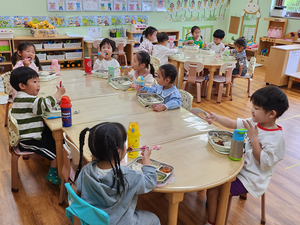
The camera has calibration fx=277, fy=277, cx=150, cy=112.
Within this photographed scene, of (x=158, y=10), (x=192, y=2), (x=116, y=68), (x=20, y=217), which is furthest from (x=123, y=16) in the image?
(x=20, y=217)

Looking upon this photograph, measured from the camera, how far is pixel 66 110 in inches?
77.9

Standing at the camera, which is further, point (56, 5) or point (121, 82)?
point (56, 5)

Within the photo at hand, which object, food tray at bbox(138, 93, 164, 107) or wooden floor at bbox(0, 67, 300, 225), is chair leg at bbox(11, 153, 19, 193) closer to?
wooden floor at bbox(0, 67, 300, 225)

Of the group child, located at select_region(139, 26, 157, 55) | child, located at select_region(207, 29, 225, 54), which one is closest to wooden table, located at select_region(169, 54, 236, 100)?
child, located at select_region(139, 26, 157, 55)

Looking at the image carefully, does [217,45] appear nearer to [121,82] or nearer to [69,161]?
[121,82]

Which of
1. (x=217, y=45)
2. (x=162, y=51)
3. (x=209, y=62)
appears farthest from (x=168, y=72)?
(x=217, y=45)

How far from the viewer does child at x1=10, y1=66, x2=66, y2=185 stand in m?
2.19

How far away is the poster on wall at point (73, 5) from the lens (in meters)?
5.97

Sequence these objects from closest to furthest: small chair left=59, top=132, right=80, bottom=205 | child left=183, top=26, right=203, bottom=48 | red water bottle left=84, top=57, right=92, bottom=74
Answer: small chair left=59, top=132, right=80, bottom=205 → red water bottle left=84, top=57, right=92, bottom=74 → child left=183, top=26, right=203, bottom=48

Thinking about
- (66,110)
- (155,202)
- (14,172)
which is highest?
(66,110)

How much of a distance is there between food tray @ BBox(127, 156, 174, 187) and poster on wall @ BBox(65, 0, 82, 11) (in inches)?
209

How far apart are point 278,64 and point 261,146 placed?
13.8 feet

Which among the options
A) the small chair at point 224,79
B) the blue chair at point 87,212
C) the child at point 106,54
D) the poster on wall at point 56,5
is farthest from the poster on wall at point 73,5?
the blue chair at point 87,212

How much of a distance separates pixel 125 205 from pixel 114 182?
0.14 m
